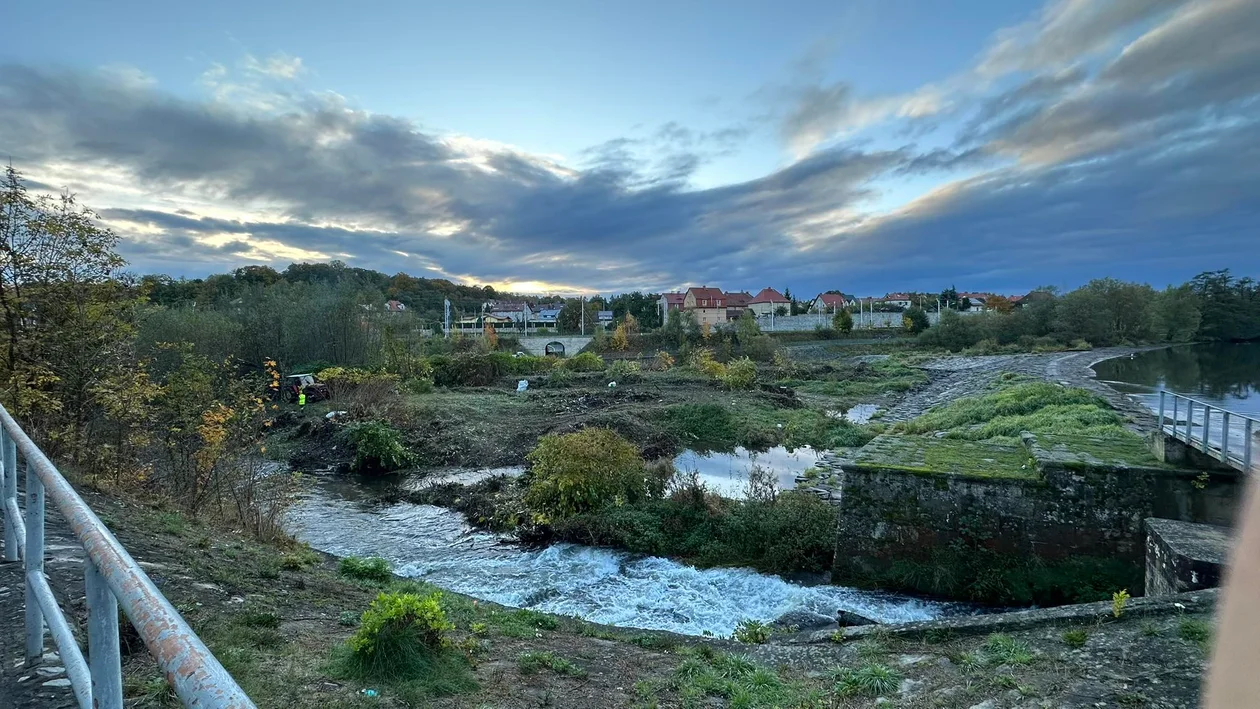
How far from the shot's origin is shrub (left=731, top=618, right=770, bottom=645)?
6590mm

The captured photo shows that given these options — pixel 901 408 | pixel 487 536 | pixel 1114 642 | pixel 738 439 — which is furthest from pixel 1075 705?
pixel 901 408

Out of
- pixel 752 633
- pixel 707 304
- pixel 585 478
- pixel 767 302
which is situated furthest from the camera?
pixel 767 302

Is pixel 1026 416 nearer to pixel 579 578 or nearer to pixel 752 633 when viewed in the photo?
pixel 752 633

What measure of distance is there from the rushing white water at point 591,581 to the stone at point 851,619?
0.18 meters

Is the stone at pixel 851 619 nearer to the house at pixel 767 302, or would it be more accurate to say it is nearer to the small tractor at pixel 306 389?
the small tractor at pixel 306 389

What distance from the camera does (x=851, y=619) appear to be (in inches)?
281

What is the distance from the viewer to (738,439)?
1823 centimetres

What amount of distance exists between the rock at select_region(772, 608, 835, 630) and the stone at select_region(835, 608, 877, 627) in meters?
→ 0.12

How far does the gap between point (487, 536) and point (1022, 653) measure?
7.94 metres

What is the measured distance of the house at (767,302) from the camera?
103 m

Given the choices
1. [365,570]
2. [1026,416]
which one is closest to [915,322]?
[1026,416]

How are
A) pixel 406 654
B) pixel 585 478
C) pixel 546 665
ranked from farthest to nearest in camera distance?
1. pixel 585 478
2. pixel 546 665
3. pixel 406 654

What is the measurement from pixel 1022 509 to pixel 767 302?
327 ft

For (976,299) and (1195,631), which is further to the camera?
(976,299)
